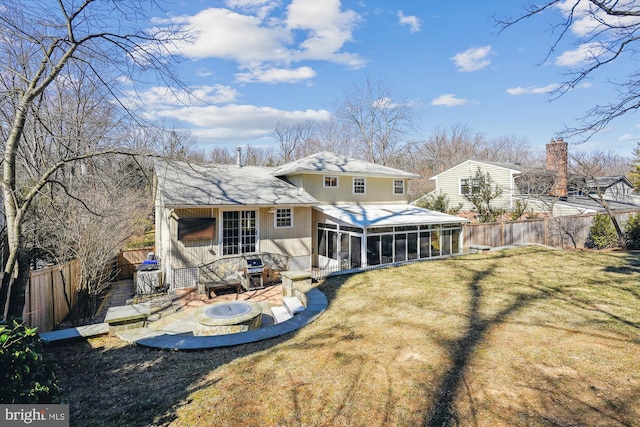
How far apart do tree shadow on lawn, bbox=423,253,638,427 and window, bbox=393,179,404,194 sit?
400 inches

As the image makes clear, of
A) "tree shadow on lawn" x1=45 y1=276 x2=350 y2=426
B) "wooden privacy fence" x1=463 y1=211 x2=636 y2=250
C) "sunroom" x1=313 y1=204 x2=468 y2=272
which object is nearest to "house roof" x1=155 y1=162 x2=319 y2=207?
"sunroom" x1=313 y1=204 x2=468 y2=272

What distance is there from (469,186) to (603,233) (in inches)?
404

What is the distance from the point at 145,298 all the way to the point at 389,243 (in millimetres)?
10405

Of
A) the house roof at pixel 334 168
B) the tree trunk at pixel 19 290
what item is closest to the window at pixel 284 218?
the house roof at pixel 334 168

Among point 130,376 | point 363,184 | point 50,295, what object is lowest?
point 130,376

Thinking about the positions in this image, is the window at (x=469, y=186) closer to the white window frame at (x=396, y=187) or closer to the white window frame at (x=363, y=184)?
the white window frame at (x=396, y=187)

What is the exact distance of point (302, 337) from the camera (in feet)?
21.7

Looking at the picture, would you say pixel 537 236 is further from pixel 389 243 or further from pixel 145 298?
pixel 145 298

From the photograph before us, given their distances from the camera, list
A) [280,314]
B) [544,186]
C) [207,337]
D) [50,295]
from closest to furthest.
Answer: [207,337]
[50,295]
[280,314]
[544,186]

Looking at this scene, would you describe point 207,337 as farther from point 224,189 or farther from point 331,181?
point 331,181

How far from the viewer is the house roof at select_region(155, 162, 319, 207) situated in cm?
1259

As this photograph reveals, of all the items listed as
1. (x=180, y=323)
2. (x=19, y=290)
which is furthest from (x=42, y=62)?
(x=180, y=323)

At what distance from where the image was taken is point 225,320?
731 cm

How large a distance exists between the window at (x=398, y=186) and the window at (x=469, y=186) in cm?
982
